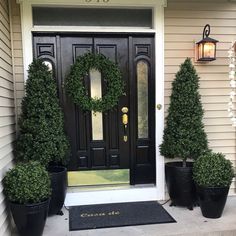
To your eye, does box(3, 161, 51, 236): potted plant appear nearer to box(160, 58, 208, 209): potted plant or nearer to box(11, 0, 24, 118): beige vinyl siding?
box(11, 0, 24, 118): beige vinyl siding

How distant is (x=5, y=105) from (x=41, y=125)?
384mm

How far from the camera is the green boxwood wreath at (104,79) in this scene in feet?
10.0

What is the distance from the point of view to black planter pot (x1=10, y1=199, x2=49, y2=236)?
232 cm

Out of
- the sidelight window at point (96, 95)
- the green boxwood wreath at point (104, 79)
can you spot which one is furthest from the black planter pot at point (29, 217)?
the green boxwood wreath at point (104, 79)

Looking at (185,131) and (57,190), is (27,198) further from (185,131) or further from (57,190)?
(185,131)

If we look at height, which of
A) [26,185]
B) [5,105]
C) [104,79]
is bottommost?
[26,185]

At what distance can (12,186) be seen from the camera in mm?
2361

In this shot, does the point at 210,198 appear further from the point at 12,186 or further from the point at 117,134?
the point at 12,186

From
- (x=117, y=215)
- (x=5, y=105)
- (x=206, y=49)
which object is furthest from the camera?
(x=206, y=49)

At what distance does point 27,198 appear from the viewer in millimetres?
2338

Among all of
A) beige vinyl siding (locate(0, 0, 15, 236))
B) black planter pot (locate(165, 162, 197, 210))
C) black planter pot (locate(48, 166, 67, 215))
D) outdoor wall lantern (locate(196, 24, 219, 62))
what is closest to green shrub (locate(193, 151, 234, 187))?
black planter pot (locate(165, 162, 197, 210))

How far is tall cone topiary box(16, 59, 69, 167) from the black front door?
0.40 meters

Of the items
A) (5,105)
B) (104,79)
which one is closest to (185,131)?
(104,79)

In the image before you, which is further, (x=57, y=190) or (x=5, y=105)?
(x=57, y=190)
